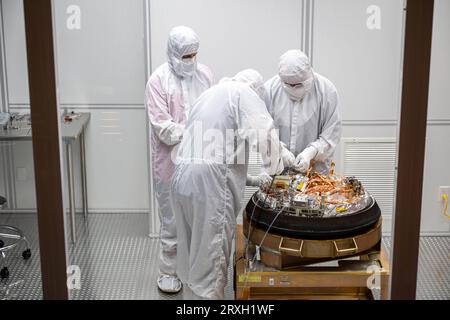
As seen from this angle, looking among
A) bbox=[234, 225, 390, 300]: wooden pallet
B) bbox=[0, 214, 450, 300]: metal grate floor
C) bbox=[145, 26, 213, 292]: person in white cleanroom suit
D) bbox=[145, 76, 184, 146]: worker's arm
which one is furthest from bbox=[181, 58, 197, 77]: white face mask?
bbox=[234, 225, 390, 300]: wooden pallet

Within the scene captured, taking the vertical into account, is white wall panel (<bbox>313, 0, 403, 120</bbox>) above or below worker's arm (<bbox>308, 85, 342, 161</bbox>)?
above

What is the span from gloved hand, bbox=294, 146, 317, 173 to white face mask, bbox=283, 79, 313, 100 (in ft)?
0.84

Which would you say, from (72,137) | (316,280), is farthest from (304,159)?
(72,137)

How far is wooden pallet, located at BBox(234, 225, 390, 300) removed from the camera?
250 cm

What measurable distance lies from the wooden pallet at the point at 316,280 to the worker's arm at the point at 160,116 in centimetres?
69

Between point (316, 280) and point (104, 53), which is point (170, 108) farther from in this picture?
point (316, 280)

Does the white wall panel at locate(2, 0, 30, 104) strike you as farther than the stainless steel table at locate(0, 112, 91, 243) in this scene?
Yes

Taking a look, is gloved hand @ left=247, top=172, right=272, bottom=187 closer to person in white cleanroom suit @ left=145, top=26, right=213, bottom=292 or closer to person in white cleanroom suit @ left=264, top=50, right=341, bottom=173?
person in white cleanroom suit @ left=264, top=50, right=341, bottom=173

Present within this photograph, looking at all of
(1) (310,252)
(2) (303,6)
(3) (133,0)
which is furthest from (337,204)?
(3) (133,0)

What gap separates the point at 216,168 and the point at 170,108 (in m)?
0.63

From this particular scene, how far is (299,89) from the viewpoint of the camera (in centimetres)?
281

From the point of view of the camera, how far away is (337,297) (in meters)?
2.58

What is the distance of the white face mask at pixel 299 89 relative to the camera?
2.79m

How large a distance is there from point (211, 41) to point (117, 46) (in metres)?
0.54
